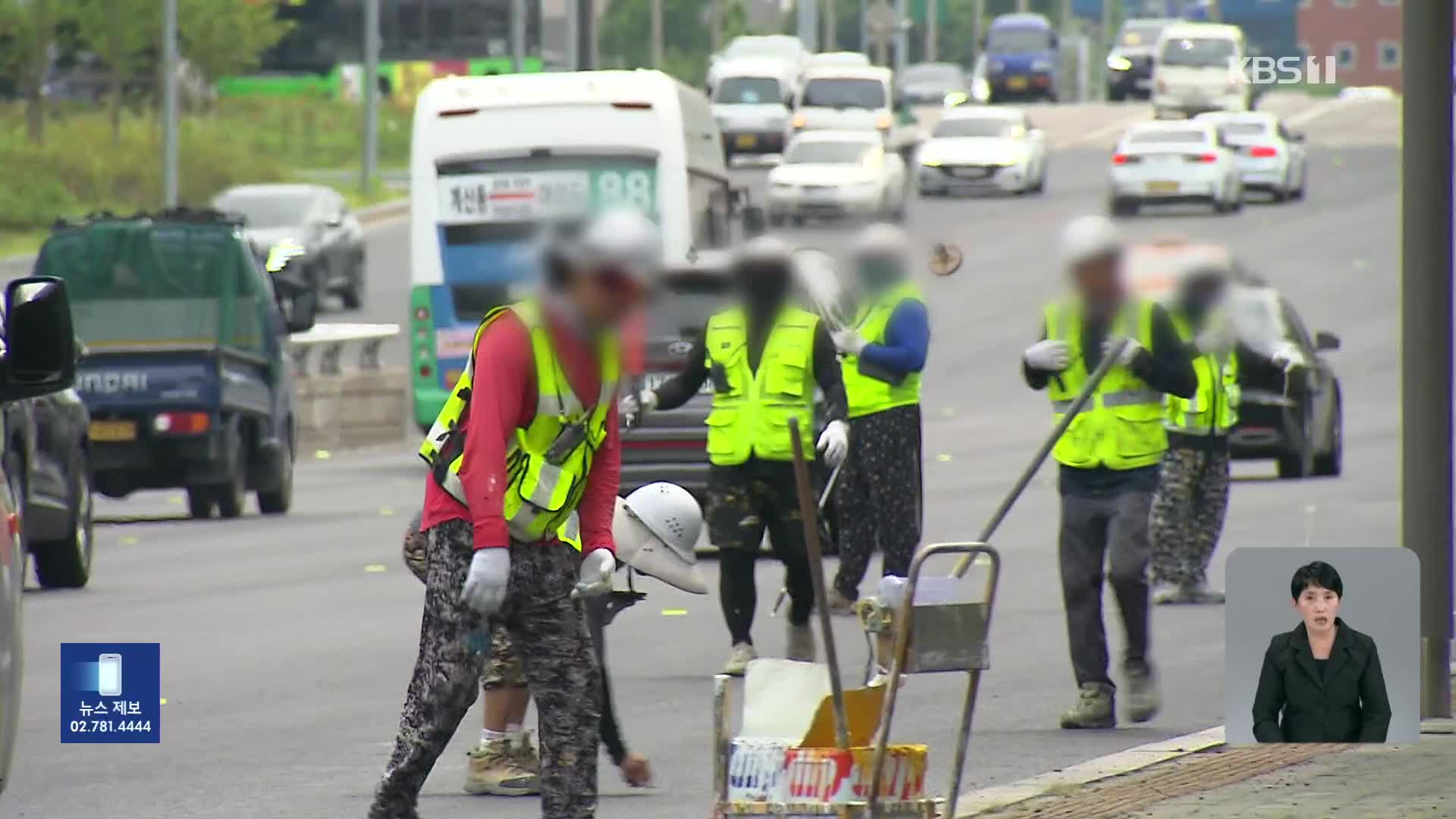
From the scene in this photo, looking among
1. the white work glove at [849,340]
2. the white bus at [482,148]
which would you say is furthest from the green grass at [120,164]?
the white work glove at [849,340]

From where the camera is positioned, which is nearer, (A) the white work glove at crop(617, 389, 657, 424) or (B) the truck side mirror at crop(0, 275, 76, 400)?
(B) the truck side mirror at crop(0, 275, 76, 400)

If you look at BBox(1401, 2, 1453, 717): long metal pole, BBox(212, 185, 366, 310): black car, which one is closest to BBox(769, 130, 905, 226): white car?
BBox(1401, 2, 1453, 717): long metal pole

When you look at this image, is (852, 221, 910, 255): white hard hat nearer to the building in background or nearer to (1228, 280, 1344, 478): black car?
the building in background

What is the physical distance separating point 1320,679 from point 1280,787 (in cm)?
35

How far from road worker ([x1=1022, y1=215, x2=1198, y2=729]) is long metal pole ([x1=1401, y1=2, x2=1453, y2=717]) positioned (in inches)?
29.8

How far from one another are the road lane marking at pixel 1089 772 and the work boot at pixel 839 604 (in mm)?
3270

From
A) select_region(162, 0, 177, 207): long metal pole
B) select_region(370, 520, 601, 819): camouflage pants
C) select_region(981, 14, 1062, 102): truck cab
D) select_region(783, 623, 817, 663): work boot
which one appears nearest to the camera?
select_region(370, 520, 601, 819): camouflage pants

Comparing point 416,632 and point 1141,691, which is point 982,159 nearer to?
point 416,632

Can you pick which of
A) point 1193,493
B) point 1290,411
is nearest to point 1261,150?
point 1193,493

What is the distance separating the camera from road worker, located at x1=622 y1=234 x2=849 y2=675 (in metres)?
11.5

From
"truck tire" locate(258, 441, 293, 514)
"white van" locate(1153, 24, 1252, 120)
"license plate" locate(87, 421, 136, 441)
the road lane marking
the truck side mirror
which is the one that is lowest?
"truck tire" locate(258, 441, 293, 514)

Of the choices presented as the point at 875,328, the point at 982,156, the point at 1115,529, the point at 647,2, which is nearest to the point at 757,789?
the point at 1115,529

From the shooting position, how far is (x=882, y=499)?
501 inches

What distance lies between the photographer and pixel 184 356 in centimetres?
1983
